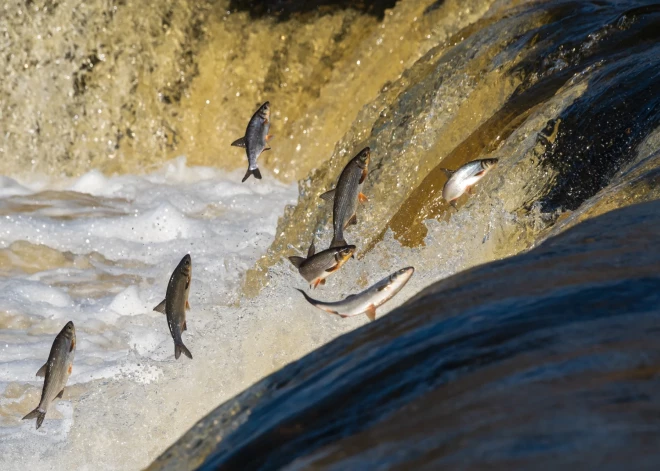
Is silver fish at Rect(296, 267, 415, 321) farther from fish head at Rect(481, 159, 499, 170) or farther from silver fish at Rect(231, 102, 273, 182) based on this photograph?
silver fish at Rect(231, 102, 273, 182)

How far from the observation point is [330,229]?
5.45 m

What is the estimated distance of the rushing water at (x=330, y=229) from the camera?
2102mm

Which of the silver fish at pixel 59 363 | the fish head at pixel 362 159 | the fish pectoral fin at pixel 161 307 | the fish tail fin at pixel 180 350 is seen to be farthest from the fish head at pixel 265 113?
the silver fish at pixel 59 363

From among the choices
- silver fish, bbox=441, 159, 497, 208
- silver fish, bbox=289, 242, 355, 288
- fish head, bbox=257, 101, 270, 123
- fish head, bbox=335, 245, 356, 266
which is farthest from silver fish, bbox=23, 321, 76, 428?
silver fish, bbox=441, 159, 497, 208

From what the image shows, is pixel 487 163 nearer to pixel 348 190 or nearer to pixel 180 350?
pixel 348 190

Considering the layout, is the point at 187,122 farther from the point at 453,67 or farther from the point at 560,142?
the point at 560,142

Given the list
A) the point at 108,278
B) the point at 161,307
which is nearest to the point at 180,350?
the point at 161,307

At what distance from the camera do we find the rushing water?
6.89 feet

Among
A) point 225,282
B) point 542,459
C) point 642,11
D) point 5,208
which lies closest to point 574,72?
point 642,11

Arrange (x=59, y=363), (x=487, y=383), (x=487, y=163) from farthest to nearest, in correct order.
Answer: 1. (x=487, y=163)
2. (x=59, y=363)
3. (x=487, y=383)

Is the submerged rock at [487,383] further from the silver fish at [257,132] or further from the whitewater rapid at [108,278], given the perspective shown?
the silver fish at [257,132]

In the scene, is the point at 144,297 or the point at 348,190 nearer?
the point at 348,190

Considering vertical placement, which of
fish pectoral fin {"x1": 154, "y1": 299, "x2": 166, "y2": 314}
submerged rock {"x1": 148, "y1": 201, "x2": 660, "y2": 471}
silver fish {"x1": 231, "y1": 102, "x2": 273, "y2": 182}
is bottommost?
submerged rock {"x1": 148, "y1": 201, "x2": 660, "y2": 471}

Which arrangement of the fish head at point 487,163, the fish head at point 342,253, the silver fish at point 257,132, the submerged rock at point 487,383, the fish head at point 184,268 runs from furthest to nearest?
the silver fish at point 257,132
the fish head at point 487,163
the fish head at point 184,268
the fish head at point 342,253
the submerged rock at point 487,383
